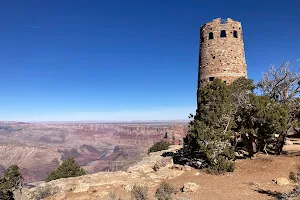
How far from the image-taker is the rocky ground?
37.8ft

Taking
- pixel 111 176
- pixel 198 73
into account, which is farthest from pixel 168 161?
pixel 198 73

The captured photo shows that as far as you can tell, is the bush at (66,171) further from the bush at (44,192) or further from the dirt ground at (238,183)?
the dirt ground at (238,183)

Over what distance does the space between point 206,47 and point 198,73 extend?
2561 mm

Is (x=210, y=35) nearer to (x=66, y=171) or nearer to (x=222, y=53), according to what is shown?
(x=222, y=53)

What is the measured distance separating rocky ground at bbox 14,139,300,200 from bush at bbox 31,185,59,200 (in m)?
0.06

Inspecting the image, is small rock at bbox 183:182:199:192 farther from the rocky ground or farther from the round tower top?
the round tower top

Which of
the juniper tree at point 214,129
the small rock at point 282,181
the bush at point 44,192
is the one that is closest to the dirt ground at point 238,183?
the small rock at point 282,181

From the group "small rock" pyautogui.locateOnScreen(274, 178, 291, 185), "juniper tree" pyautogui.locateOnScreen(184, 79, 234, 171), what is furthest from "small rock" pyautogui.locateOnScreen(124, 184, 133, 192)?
"small rock" pyautogui.locateOnScreen(274, 178, 291, 185)

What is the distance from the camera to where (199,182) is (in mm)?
13781

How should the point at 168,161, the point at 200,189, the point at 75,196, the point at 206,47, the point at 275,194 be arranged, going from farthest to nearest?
the point at 206,47 < the point at 168,161 < the point at 75,196 < the point at 200,189 < the point at 275,194

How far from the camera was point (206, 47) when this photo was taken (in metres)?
23.8

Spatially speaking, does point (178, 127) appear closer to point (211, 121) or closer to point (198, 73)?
point (198, 73)

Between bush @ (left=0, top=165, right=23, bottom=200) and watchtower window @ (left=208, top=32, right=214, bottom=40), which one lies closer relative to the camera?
bush @ (left=0, top=165, right=23, bottom=200)

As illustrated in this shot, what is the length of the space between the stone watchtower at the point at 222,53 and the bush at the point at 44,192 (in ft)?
50.2
